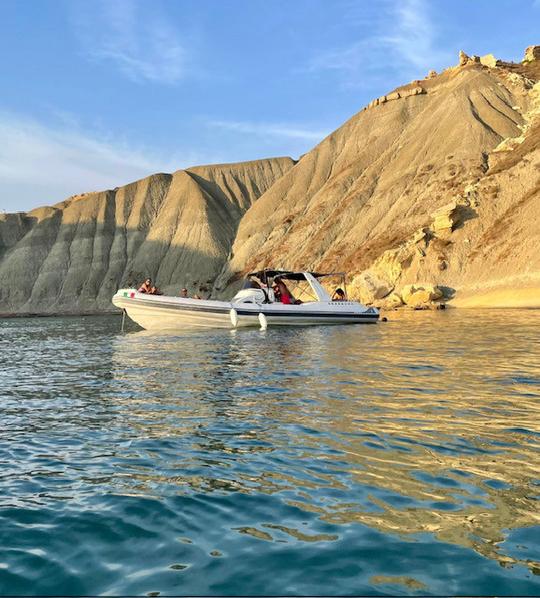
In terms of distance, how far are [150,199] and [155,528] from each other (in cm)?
12692

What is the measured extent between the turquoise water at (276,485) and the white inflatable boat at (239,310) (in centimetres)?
1815

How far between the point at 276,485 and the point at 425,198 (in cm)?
6768

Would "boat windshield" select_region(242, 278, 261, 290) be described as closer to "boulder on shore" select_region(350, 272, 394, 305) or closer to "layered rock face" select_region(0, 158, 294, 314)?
"boulder on shore" select_region(350, 272, 394, 305)

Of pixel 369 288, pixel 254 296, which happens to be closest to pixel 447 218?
pixel 369 288

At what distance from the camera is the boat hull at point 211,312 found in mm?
32594

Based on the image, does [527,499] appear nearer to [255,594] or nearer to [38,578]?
[255,594]

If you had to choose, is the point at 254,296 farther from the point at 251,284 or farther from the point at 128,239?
the point at 128,239

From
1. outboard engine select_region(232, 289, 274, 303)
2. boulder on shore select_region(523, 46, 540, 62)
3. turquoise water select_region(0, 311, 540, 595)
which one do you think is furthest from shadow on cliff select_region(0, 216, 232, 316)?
turquoise water select_region(0, 311, 540, 595)

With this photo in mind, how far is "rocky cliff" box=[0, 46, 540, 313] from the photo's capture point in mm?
57594

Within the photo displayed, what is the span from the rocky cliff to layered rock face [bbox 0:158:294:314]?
0.30 meters

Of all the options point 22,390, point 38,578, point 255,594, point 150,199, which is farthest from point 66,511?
point 150,199

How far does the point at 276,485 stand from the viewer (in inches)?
255

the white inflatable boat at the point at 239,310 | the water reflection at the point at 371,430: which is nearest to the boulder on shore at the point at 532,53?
the white inflatable boat at the point at 239,310

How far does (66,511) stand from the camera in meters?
5.88
